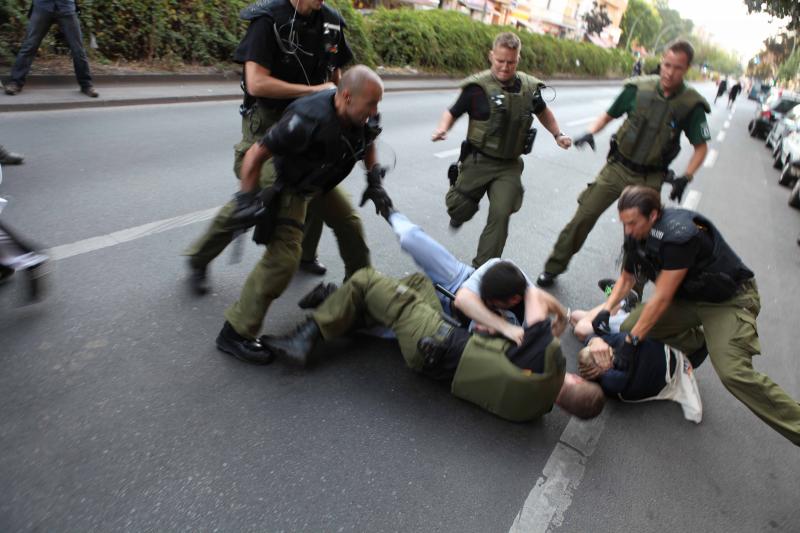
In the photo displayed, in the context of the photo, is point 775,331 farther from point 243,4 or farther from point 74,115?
point 243,4

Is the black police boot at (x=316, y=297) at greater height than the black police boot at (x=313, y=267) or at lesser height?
greater

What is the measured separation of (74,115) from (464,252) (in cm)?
531

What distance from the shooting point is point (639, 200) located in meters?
2.89

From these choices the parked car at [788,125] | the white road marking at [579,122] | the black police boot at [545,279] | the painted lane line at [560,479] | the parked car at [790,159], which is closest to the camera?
the painted lane line at [560,479]

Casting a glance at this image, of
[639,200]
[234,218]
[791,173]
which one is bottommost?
[791,173]

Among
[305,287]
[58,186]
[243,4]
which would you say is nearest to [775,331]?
[305,287]

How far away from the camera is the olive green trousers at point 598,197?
13.8 ft

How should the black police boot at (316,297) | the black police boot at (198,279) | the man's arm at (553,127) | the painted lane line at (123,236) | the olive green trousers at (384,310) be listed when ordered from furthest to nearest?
the man's arm at (553,127) → the painted lane line at (123,236) → the black police boot at (316,297) → the black police boot at (198,279) → the olive green trousers at (384,310)

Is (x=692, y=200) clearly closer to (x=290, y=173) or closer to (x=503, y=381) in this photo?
(x=503, y=381)

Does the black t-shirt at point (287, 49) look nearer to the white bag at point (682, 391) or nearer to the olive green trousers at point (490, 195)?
the olive green trousers at point (490, 195)

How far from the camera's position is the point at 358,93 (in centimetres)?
261

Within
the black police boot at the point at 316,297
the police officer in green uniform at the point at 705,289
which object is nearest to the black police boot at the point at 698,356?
the police officer in green uniform at the point at 705,289

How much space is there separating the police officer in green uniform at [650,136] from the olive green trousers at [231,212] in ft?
6.43

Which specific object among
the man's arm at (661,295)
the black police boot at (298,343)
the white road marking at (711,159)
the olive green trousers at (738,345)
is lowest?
the white road marking at (711,159)
